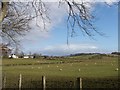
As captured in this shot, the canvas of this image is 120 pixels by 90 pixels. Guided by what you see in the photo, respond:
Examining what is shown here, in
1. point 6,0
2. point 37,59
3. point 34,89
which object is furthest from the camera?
point 37,59

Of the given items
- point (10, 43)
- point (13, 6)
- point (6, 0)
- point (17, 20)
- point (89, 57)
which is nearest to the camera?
point (6, 0)

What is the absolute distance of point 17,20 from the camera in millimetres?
17156

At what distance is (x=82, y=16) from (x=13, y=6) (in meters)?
2.85

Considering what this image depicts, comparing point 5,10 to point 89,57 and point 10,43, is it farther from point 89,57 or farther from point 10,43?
point 89,57

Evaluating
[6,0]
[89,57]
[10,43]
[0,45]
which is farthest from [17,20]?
[89,57]

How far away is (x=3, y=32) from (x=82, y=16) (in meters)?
6.27

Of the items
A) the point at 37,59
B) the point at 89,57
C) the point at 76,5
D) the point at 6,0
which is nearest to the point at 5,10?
the point at 6,0

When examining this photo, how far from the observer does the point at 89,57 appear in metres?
131

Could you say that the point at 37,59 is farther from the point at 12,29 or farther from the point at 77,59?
the point at 12,29

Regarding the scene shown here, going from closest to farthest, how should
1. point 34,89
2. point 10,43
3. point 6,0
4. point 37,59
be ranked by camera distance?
1. point 6,0
2. point 10,43
3. point 34,89
4. point 37,59

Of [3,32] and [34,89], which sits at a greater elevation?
[3,32]

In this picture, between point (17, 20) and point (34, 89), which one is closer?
point (17, 20)

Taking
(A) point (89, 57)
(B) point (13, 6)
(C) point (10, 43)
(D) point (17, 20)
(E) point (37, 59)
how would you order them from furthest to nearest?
(A) point (89, 57) → (E) point (37, 59) → (C) point (10, 43) → (D) point (17, 20) → (B) point (13, 6)

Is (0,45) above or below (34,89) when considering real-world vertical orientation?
above
